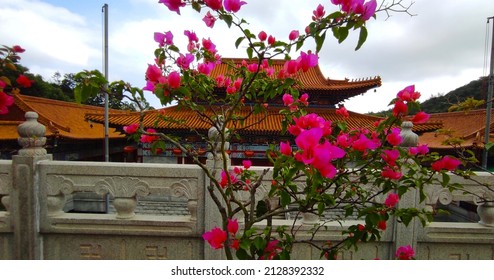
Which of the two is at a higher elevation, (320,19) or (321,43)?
(320,19)

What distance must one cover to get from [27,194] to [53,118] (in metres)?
9.51

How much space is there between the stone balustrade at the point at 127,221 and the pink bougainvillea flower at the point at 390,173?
3.11ft

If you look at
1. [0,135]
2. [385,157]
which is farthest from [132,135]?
[0,135]

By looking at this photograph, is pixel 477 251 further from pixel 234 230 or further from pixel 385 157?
pixel 234 230

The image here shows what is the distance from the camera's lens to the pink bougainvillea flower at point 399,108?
46.2 inches

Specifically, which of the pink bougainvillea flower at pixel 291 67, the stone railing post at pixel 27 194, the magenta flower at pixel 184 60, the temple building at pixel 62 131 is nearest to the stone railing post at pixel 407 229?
the pink bougainvillea flower at pixel 291 67

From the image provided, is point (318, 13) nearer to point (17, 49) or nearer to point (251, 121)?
point (17, 49)

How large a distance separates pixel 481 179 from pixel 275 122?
6280 mm

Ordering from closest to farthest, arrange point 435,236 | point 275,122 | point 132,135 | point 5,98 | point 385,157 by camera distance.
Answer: point 5,98 < point 385,157 < point 132,135 < point 435,236 < point 275,122

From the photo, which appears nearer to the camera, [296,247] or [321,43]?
[321,43]

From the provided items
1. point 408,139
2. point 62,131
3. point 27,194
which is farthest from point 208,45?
point 62,131

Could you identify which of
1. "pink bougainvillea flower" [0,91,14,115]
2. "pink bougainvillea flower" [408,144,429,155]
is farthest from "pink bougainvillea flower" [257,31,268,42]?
"pink bougainvillea flower" [0,91,14,115]

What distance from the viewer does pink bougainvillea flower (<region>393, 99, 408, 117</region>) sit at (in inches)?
Result: 46.2

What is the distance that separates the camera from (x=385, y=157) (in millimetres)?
1260
